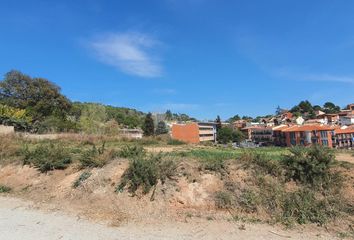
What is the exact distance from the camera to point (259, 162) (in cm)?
971

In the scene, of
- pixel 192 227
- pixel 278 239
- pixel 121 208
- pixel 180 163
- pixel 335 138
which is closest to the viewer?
pixel 278 239

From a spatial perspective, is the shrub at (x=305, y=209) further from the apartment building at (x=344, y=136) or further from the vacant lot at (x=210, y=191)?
the apartment building at (x=344, y=136)

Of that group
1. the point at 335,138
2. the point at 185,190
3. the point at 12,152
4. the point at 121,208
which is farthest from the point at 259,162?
the point at 335,138

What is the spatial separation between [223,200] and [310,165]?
2.65m

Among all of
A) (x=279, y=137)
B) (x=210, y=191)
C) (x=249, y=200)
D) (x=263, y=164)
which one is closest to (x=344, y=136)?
(x=279, y=137)

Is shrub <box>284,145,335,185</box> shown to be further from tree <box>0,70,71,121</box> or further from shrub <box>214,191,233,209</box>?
tree <box>0,70,71,121</box>

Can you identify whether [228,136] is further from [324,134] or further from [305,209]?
[305,209]

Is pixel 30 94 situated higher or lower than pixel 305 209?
higher

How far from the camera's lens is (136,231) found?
723 cm

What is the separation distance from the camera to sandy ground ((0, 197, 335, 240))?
683 centimetres

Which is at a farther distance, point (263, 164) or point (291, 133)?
point (291, 133)

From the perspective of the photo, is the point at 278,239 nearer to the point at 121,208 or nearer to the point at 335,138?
the point at 121,208

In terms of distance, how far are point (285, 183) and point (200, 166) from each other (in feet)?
8.32

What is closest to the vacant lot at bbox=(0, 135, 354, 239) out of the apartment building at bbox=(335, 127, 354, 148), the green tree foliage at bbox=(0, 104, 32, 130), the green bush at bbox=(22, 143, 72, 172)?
the green bush at bbox=(22, 143, 72, 172)
